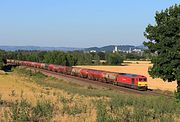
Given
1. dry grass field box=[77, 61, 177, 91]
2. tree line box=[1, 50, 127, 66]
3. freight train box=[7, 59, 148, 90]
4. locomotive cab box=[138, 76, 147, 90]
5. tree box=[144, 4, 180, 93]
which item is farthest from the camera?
tree line box=[1, 50, 127, 66]

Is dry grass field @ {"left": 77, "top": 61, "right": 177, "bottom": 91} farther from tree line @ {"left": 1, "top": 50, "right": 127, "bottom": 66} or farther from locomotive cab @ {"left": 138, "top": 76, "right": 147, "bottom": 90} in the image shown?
tree line @ {"left": 1, "top": 50, "right": 127, "bottom": 66}

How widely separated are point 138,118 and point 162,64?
22.7 m

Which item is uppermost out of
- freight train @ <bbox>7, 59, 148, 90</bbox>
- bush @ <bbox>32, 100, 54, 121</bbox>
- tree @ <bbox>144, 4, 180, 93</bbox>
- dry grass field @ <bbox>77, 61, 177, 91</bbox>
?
tree @ <bbox>144, 4, 180, 93</bbox>

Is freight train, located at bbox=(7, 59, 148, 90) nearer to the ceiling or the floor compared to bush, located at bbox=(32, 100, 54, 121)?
nearer to the floor

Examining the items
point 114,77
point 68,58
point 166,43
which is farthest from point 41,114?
point 68,58

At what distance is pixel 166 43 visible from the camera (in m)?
34.9

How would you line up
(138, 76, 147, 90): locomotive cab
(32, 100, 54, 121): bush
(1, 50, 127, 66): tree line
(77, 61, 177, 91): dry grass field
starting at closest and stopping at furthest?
1. (32, 100, 54, 121): bush
2. (138, 76, 147, 90): locomotive cab
3. (77, 61, 177, 91): dry grass field
4. (1, 50, 127, 66): tree line

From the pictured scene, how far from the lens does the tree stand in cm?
3412

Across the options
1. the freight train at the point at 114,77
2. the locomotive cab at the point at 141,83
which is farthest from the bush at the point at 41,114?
the freight train at the point at 114,77

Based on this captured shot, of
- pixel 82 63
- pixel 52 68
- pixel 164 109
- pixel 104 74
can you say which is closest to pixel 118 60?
pixel 82 63

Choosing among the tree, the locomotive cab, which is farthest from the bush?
the locomotive cab

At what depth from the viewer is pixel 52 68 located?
113625 mm

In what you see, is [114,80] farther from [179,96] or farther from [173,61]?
[179,96]

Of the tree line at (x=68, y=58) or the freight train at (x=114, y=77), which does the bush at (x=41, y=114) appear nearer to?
the freight train at (x=114, y=77)
